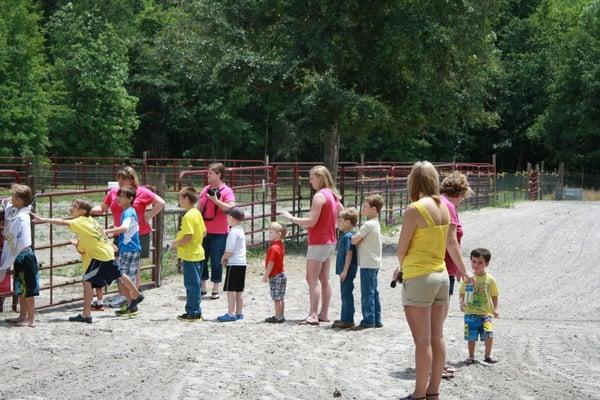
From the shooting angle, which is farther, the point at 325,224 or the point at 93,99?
the point at 93,99

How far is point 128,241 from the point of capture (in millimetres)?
10156

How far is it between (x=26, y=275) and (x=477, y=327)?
4451 millimetres

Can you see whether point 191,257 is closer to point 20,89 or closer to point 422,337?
point 422,337

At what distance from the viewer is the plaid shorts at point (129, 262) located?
33.5 ft

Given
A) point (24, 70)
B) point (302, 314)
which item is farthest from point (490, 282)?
point (24, 70)

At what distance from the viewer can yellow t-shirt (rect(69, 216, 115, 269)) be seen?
30.4 feet

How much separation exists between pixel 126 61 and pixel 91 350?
1697 inches

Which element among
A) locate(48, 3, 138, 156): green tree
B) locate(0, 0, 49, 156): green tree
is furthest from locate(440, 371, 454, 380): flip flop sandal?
locate(48, 3, 138, 156): green tree

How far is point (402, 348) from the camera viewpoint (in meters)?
8.24

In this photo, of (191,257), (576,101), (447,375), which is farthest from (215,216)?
(576,101)

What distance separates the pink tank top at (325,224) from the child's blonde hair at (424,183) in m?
3.28

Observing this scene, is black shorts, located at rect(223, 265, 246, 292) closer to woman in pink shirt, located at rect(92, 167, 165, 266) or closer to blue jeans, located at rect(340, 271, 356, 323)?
blue jeans, located at rect(340, 271, 356, 323)

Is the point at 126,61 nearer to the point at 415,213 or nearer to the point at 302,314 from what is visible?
the point at 302,314

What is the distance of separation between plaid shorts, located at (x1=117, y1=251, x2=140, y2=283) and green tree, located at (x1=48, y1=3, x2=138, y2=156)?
38.0 metres
